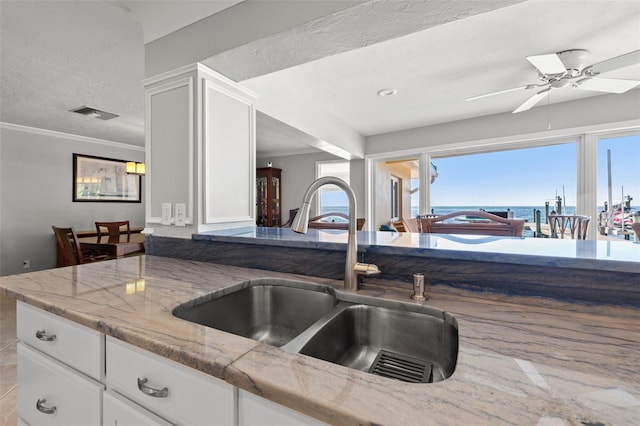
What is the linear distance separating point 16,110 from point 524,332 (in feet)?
17.3

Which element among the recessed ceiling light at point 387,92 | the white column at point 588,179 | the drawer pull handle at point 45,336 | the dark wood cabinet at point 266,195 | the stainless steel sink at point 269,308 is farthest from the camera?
the dark wood cabinet at point 266,195

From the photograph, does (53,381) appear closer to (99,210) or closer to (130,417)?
(130,417)

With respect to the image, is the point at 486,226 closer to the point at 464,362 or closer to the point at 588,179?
the point at 464,362

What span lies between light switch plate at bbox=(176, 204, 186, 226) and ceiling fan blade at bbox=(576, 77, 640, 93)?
11.0 ft

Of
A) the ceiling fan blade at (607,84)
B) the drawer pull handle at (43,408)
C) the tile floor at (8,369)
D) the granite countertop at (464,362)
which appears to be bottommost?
the tile floor at (8,369)

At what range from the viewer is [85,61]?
239cm

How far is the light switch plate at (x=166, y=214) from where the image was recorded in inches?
69.9

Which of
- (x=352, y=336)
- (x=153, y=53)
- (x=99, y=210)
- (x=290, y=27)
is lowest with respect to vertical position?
(x=352, y=336)

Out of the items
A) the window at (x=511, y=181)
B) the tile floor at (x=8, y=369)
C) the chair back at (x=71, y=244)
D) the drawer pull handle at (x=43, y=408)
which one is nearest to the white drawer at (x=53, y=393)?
the drawer pull handle at (x=43, y=408)

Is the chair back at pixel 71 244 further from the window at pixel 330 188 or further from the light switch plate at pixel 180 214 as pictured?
the window at pixel 330 188

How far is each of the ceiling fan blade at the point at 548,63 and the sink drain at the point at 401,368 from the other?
93.5 inches

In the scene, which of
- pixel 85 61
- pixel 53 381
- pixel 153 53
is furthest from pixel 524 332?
pixel 85 61

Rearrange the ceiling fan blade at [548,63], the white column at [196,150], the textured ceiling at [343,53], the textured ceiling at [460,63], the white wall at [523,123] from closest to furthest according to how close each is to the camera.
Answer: the textured ceiling at [343,53]
the white column at [196,150]
the textured ceiling at [460,63]
the ceiling fan blade at [548,63]
the white wall at [523,123]

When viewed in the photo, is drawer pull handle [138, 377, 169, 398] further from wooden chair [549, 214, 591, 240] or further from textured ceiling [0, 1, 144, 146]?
wooden chair [549, 214, 591, 240]
